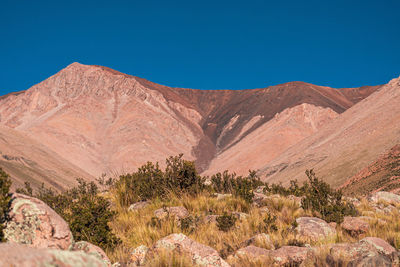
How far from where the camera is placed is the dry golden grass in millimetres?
5309

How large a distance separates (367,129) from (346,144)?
14.2 ft

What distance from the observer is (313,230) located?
619 centimetres

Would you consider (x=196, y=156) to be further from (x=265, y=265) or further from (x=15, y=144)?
(x=265, y=265)

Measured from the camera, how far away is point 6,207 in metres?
3.64

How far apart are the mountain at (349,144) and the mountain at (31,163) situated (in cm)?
3458

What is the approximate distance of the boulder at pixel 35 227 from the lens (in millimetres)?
3479

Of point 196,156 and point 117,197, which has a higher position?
point 196,156

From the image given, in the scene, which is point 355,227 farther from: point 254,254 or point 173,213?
point 173,213

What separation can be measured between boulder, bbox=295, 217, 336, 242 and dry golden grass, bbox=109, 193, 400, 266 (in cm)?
14

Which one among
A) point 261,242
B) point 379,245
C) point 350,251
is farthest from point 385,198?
point 261,242

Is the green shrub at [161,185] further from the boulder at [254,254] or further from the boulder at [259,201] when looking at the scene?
the boulder at [254,254]

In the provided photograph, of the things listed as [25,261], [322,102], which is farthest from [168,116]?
[25,261]

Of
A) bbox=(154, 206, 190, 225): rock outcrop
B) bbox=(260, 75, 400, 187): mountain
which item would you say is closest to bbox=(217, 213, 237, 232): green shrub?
bbox=(154, 206, 190, 225): rock outcrop

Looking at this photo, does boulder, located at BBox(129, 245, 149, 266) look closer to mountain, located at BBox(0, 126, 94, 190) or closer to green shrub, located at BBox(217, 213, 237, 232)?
green shrub, located at BBox(217, 213, 237, 232)
